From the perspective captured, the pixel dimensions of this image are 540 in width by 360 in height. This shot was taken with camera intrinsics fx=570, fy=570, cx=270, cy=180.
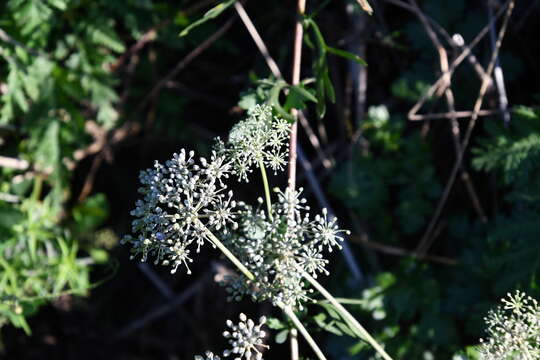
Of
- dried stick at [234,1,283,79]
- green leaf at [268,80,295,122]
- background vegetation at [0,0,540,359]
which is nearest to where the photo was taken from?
green leaf at [268,80,295,122]

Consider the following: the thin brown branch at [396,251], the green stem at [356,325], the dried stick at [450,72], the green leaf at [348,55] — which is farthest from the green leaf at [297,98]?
the thin brown branch at [396,251]

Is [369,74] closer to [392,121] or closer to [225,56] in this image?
[392,121]

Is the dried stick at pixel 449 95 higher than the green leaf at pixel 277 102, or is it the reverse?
the green leaf at pixel 277 102

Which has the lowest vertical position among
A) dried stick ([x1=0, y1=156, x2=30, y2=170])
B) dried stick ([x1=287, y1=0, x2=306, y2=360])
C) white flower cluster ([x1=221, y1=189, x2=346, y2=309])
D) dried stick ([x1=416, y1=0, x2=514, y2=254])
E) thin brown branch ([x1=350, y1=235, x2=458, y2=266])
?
thin brown branch ([x1=350, y1=235, x2=458, y2=266])

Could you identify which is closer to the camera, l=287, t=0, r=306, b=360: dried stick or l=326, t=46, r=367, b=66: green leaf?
l=287, t=0, r=306, b=360: dried stick

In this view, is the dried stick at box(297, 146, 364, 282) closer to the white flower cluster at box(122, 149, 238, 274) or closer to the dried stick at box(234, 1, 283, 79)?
the dried stick at box(234, 1, 283, 79)

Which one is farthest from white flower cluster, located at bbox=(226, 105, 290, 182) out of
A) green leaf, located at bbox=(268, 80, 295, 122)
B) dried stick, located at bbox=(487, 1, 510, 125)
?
dried stick, located at bbox=(487, 1, 510, 125)

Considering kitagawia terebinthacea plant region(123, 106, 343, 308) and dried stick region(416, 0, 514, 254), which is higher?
kitagawia terebinthacea plant region(123, 106, 343, 308)

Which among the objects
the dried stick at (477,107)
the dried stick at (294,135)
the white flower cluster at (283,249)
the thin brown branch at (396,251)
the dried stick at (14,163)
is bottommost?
the thin brown branch at (396,251)

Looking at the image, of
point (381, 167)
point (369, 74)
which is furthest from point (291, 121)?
point (369, 74)

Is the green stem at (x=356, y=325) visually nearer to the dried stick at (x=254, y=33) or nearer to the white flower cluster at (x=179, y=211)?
the white flower cluster at (x=179, y=211)
